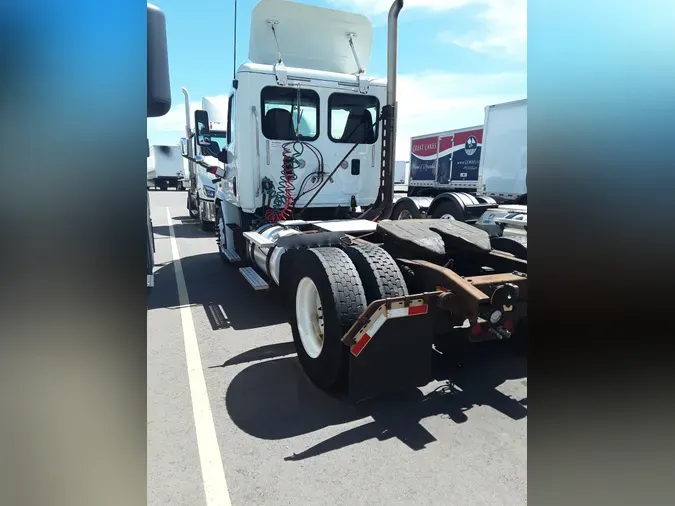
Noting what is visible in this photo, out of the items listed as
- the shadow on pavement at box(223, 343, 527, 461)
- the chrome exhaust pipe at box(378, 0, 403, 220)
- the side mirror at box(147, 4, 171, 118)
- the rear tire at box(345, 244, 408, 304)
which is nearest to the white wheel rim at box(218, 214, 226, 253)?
the chrome exhaust pipe at box(378, 0, 403, 220)

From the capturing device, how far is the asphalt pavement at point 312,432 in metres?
2.50

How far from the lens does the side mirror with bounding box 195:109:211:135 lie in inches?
273

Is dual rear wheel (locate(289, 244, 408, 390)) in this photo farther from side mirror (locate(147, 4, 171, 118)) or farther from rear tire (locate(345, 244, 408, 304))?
side mirror (locate(147, 4, 171, 118))

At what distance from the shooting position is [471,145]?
668 inches

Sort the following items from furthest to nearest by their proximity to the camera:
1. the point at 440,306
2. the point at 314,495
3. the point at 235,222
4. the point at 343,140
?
the point at 235,222 → the point at 343,140 → the point at 440,306 → the point at 314,495

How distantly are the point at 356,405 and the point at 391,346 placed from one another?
63 cm

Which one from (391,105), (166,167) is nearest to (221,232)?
(391,105)

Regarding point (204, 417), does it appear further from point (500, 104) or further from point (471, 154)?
point (471, 154)

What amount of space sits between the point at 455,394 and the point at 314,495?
5.32 feet

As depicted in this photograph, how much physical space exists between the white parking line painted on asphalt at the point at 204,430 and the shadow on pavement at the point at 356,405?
0.65ft
